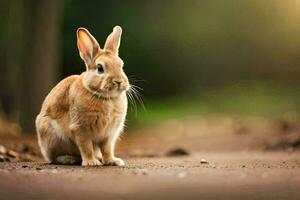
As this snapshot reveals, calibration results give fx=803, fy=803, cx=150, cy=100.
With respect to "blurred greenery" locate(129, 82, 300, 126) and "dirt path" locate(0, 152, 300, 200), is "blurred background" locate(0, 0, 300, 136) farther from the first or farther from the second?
"dirt path" locate(0, 152, 300, 200)

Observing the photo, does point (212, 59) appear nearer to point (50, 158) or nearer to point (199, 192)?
point (50, 158)

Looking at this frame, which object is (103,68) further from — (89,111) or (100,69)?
(89,111)

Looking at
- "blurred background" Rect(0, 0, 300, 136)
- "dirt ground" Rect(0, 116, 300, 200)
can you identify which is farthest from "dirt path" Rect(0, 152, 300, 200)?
"blurred background" Rect(0, 0, 300, 136)

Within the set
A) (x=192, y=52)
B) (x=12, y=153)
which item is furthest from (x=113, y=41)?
(x=192, y=52)

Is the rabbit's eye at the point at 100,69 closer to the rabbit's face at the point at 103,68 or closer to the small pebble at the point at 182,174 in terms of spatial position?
the rabbit's face at the point at 103,68

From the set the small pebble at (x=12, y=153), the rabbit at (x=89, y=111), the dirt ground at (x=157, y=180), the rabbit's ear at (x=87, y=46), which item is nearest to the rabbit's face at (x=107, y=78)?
the rabbit at (x=89, y=111)

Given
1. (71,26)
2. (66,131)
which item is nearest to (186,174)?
(66,131)
